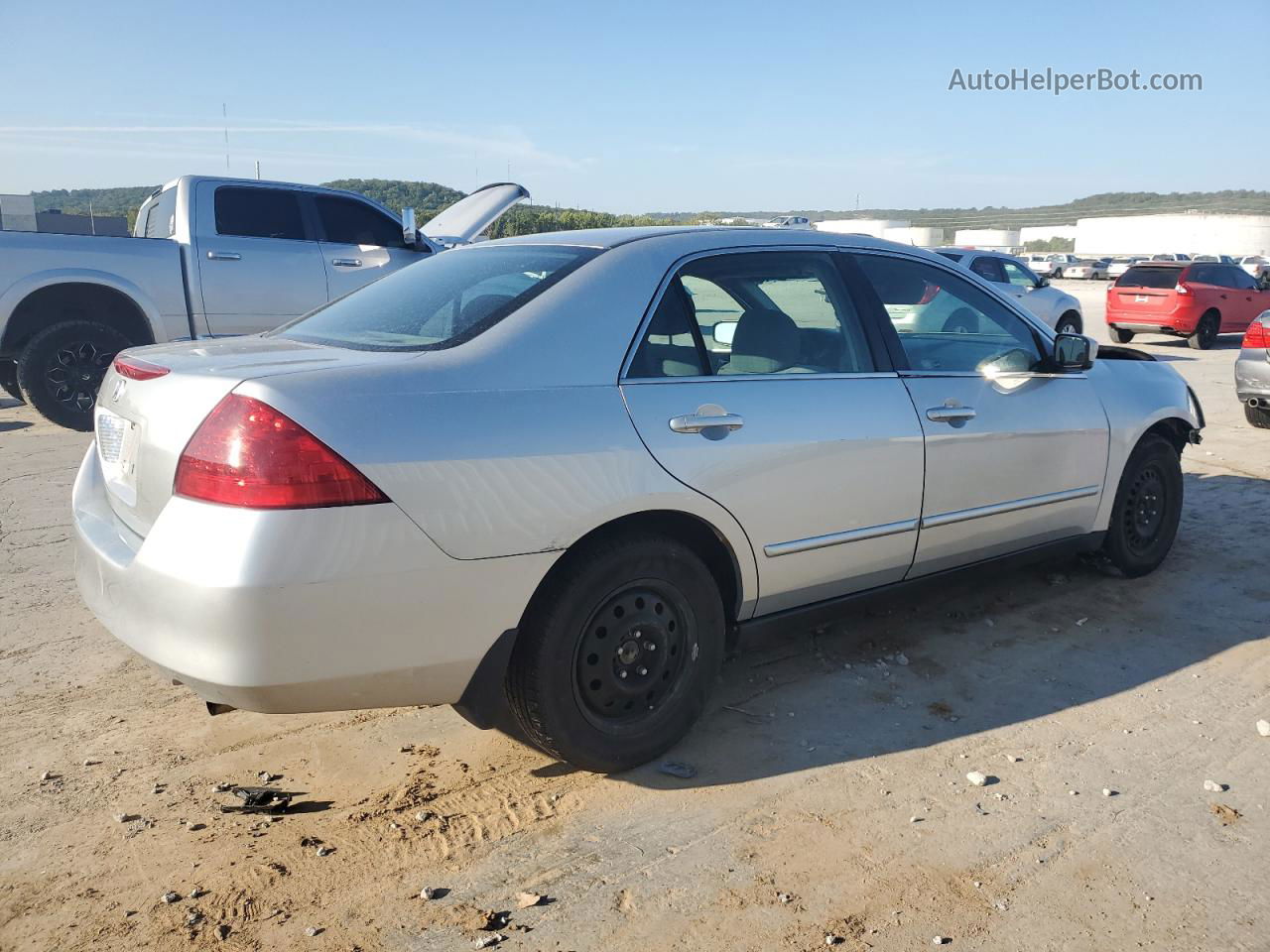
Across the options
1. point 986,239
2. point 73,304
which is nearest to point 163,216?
point 73,304

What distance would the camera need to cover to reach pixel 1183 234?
7938 cm

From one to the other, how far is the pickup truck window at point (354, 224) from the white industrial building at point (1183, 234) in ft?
252

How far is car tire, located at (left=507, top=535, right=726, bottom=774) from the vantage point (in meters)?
2.96

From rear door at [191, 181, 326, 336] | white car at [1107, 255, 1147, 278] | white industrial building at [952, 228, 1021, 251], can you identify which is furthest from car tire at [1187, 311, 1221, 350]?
white industrial building at [952, 228, 1021, 251]

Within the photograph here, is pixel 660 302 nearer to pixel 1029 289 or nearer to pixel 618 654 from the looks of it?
pixel 618 654

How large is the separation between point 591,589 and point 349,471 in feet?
2.60

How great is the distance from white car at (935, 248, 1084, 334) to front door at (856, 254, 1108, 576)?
35.5 ft

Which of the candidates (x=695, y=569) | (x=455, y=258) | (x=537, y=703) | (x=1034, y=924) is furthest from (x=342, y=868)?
(x=455, y=258)

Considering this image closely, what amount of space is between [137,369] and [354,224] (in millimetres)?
7253

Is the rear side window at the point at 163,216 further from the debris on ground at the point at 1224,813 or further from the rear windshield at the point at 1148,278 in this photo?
the rear windshield at the point at 1148,278

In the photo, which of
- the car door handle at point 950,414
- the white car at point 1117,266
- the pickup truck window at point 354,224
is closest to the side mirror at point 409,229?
the pickup truck window at point 354,224

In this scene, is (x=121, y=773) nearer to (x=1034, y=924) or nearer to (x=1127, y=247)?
(x=1034, y=924)


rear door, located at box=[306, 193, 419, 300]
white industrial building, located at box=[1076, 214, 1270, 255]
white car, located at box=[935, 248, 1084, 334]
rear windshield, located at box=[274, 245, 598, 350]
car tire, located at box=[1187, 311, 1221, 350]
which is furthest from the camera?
white industrial building, located at box=[1076, 214, 1270, 255]

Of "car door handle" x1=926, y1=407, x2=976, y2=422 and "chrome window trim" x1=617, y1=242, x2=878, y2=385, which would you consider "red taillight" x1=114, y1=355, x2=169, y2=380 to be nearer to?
"chrome window trim" x1=617, y1=242, x2=878, y2=385
